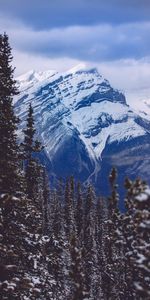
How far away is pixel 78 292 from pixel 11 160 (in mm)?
8038

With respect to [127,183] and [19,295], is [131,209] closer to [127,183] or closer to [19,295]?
[127,183]

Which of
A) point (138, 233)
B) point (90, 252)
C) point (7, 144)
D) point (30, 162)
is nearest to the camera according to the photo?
point (138, 233)

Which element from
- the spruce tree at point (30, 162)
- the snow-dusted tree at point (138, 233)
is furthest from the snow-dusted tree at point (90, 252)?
the snow-dusted tree at point (138, 233)

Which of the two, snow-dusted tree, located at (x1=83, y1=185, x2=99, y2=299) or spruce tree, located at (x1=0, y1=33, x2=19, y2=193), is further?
snow-dusted tree, located at (x1=83, y1=185, x2=99, y2=299)

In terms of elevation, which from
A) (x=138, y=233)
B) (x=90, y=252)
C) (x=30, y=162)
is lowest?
(x=90, y=252)

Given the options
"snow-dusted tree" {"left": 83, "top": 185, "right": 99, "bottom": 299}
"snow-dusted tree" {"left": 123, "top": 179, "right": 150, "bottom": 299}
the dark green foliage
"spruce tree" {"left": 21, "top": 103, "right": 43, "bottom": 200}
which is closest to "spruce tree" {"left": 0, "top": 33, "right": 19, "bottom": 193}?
the dark green foliage

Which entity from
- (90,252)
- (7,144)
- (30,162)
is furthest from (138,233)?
(90,252)

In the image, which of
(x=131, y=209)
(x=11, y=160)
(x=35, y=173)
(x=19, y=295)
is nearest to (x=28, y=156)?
(x=35, y=173)

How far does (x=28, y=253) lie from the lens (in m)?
21.9

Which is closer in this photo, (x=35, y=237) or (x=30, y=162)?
(x=35, y=237)

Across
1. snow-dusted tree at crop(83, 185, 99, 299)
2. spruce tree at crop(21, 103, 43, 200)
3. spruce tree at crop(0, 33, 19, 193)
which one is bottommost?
snow-dusted tree at crop(83, 185, 99, 299)

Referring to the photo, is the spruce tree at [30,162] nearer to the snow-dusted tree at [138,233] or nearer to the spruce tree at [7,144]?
the spruce tree at [7,144]

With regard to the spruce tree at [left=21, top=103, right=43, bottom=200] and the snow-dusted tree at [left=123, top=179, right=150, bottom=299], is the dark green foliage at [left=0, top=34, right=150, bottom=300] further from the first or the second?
the spruce tree at [left=21, top=103, right=43, bottom=200]

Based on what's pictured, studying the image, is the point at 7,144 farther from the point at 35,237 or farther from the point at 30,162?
the point at 30,162
